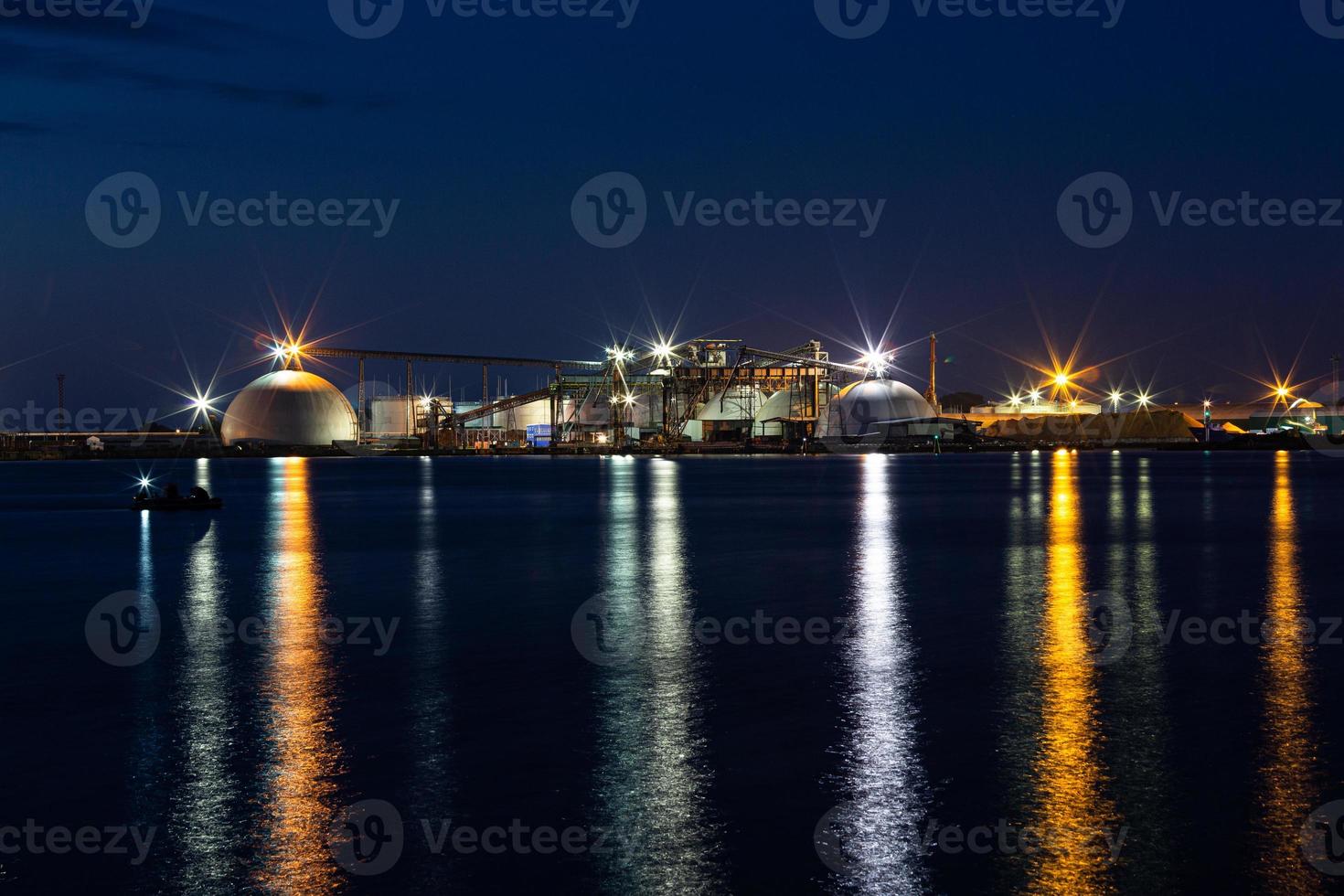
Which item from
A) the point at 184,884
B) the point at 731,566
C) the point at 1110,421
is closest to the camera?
the point at 184,884

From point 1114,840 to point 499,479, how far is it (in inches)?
2601

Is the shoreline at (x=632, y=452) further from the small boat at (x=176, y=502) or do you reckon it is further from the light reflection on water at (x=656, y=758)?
the light reflection on water at (x=656, y=758)

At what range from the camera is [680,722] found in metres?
10.6

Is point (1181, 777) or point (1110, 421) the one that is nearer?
point (1181, 777)

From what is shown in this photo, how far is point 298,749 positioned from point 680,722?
2936mm

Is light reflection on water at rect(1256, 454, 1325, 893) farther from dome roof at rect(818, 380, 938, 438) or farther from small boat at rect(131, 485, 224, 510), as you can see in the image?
dome roof at rect(818, 380, 938, 438)

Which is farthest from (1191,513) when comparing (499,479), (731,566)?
(499,479)

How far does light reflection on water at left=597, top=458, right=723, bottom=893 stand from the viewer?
7.27 m

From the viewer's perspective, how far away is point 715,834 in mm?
7738

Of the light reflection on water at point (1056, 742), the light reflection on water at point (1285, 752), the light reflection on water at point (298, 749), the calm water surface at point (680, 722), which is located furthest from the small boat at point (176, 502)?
the light reflection on water at point (1285, 752)

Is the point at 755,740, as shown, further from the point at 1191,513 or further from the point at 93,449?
the point at 93,449

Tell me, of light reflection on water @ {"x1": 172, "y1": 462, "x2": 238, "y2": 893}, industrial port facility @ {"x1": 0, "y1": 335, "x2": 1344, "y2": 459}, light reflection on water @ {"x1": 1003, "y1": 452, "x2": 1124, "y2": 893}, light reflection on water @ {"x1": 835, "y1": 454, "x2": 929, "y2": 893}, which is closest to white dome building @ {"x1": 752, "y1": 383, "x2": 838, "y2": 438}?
industrial port facility @ {"x1": 0, "y1": 335, "x2": 1344, "y2": 459}

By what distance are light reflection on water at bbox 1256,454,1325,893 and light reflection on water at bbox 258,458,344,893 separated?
5.13 meters

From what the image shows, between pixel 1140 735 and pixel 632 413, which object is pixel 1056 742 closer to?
pixel 1140 735
